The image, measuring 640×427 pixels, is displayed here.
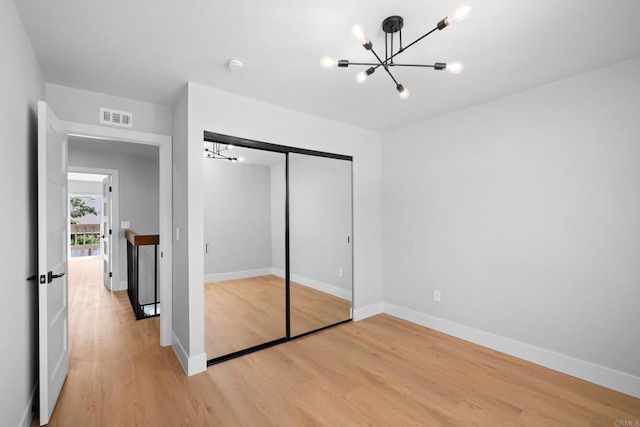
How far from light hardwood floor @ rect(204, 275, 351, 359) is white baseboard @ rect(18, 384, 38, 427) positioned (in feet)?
3.80

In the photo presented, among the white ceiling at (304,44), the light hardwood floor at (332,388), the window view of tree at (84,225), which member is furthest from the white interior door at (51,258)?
the window view of tree at (84,225)

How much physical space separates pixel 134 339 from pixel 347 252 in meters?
2.62

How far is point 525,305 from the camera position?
2.76 m

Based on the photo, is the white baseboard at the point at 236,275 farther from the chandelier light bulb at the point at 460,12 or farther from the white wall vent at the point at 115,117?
the chandelier light bulb at the point at 460,12

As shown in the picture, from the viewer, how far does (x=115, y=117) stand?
2.79 m

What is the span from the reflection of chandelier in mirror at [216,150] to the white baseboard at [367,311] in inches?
96.5

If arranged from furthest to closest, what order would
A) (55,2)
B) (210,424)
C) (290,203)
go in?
(290,203), (210,424), (55,2)

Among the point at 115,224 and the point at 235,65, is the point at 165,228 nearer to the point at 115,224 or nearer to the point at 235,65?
the point at 235,65

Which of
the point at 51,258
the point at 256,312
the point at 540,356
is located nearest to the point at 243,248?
the point at 256,312

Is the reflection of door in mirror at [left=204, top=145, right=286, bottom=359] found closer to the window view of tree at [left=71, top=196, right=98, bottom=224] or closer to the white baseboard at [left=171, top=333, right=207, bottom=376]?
the white baseboard at [left=171, top=333, right=207, bottom=376]

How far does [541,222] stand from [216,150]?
3.13 metres

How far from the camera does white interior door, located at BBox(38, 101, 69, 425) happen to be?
5.97 feet

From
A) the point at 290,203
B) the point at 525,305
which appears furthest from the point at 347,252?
the point at 525,305

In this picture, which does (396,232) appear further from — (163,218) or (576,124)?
(163,218)
